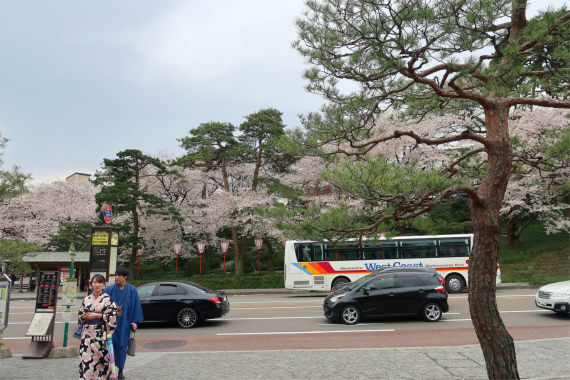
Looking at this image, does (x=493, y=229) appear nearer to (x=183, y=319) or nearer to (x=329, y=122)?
(x=329, y=122)

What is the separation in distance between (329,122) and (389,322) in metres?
7.84

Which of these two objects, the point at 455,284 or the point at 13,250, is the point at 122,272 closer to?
the point at 13,250

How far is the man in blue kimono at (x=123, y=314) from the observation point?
5773mm

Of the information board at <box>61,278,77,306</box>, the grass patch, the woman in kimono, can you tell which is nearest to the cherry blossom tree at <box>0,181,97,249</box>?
the information board at <box>61,278,77,306</box>

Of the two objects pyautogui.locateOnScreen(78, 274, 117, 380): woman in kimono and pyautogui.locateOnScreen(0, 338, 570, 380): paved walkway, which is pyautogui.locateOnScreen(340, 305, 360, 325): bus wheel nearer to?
pyautogui.locateOnScreen(0, 338, 570, 380): paved walkway

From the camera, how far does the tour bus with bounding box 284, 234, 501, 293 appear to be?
18.9 m

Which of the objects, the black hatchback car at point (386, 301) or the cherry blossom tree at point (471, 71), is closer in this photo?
the cherry blossom tree at point (471, 71)

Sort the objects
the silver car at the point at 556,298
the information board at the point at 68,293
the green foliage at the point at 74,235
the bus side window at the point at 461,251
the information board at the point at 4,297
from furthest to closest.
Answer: the green foliage at the point at 74,235 → the bus side window at the point at 461,251 → the silver car at the point at 556,298 → the information board at the point at 4,297 → the information board at the point at 68,293

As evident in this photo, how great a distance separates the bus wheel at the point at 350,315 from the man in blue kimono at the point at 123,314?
6515mm

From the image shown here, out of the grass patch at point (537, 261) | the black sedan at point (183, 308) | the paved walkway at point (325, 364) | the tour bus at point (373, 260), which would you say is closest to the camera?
the paved walkway at point (325, 364)

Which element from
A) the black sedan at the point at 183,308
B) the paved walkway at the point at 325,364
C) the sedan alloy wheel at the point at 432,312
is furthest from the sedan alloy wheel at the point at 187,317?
the sedan alloy wheel at the point at 432,312

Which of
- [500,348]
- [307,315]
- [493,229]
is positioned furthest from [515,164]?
[307,315]

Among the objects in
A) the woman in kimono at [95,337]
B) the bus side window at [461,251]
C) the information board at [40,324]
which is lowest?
the information board at [40,324]

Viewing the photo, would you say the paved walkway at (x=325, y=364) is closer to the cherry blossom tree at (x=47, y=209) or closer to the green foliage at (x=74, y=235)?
the green foliage at (x=74, y=235)
